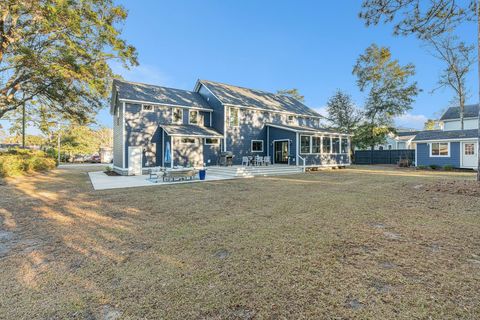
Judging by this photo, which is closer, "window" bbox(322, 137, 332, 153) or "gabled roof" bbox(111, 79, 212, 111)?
"gabled roof" bbox(111, 79, 212, 111)

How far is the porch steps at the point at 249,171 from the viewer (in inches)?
590

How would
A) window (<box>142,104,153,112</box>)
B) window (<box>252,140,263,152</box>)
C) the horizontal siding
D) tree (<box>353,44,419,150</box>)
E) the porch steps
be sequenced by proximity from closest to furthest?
the porch steps
window (<box>142,104,153,112</box>)
the horizontal siding
window (<box>252,140,263,152</box>)
tree (<box>353,44,419,150</box>)

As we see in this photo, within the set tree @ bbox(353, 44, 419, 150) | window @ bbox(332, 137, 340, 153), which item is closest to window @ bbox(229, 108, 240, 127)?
window @ bbox(332, 137, 340, 153)

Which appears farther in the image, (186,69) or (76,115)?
(186,69)

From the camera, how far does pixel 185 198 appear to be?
812cm

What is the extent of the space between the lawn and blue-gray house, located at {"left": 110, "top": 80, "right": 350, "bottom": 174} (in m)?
10.3

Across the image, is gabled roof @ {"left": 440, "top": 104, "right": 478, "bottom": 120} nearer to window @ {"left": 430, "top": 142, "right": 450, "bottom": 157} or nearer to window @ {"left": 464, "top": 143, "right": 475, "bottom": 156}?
window @ {"left": 430, "top": 142, "right": 450, "bottom": 157}

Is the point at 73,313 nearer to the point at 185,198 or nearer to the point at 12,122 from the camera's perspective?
the point at 185,198

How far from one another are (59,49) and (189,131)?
30.4ft

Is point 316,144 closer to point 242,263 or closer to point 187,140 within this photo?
point 187,140

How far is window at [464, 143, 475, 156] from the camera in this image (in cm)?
1872

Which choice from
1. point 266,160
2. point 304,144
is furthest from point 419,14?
point 266,160

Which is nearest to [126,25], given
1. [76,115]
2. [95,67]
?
[95,67]

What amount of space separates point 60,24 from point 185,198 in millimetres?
12621
